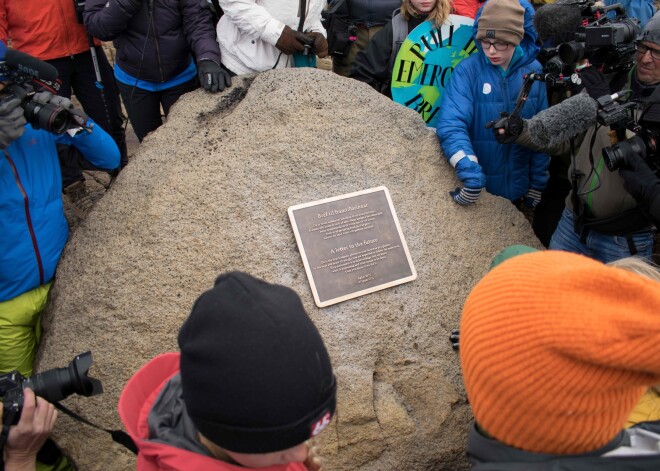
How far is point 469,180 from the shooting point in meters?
3.27

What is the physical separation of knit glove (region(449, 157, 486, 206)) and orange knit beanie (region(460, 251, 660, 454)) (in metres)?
2.09

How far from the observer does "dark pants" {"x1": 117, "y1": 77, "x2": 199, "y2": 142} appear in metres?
3.76

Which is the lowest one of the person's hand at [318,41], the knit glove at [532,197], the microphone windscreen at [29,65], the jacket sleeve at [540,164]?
the knit glove at [532,197]

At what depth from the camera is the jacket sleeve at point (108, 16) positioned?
10.9ft

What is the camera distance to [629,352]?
0.99 meters

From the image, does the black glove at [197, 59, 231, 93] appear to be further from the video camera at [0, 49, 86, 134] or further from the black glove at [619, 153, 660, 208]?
the black glove at [619, 153, 660, 208]

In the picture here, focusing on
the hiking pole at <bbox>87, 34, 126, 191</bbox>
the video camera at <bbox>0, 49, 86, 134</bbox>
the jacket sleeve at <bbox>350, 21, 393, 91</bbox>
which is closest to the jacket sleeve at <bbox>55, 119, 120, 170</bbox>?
the video camera at <bbox>0, 49, 86, 134</bbox>

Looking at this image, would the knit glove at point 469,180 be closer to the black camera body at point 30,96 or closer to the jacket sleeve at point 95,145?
the jacket sleeve at point 95,145


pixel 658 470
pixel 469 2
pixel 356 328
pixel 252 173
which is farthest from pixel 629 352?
pixel 469 2

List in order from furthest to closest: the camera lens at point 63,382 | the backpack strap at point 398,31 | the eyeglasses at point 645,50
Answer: the backpack strap at point 398,31
the eyeglasses at point 645,50
the camera lens at point 63,382

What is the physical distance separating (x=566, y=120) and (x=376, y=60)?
1.64m

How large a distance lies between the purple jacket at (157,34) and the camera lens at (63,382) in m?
2.27

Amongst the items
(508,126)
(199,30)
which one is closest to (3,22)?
(199,30)

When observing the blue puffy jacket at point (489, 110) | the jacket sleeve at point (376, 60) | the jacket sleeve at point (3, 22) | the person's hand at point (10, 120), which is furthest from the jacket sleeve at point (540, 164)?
the jacket sleeve at point (3, 22)
